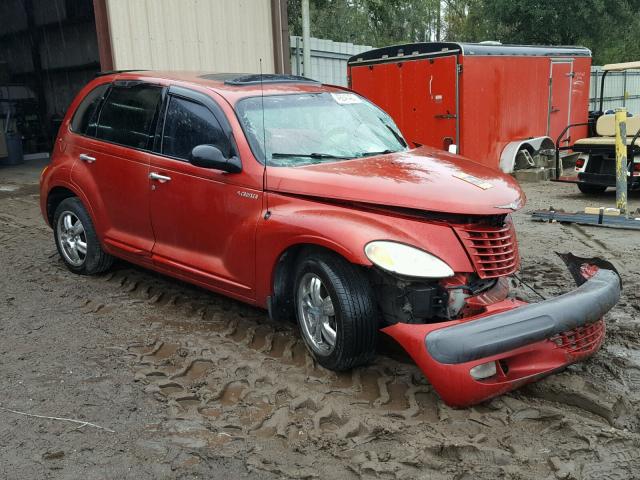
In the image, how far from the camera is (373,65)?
13398mm

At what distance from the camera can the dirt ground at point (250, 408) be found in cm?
321

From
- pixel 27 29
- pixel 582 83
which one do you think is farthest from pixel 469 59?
pixel 27 29

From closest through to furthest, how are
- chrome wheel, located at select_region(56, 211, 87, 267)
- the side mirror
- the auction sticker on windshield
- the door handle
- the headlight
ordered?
the headlight → the side mirror → the door handle → the auction sticker on windshield → chrome wheel, located at select_region(56, 211, 87, 267)

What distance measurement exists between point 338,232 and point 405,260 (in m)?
0.46

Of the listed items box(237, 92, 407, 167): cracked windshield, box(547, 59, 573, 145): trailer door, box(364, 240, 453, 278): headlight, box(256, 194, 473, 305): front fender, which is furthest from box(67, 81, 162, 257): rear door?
box(547, 59, 573, 145): trailer door

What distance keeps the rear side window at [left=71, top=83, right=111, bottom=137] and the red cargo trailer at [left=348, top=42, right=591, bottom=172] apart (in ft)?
23.7

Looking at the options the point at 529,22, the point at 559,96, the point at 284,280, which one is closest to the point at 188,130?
the point at 284,280

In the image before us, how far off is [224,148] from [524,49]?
10219mm

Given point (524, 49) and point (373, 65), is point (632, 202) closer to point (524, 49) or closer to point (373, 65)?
point (524, 49)

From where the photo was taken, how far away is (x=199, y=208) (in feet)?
16.0

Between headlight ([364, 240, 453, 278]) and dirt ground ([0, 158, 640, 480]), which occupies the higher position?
headlight ([364, 240, 453, 278])

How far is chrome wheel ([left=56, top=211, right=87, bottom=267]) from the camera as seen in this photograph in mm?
6172

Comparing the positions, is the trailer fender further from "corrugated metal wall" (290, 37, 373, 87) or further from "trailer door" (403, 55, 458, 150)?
"corrugated metal wall" (290, 37, 373, 87)

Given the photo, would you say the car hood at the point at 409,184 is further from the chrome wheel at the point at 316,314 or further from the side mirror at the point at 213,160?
the chrome wheel at the point at 316,314
